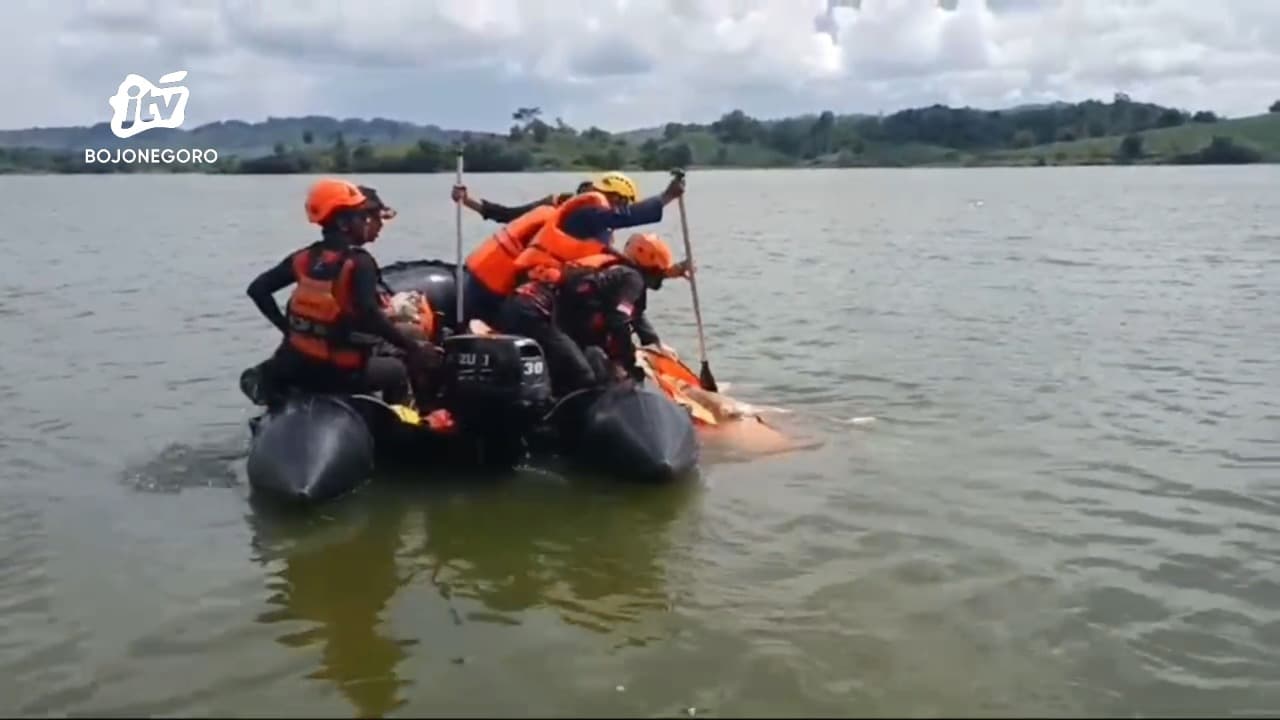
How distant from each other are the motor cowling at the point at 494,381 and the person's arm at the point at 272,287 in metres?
1.23

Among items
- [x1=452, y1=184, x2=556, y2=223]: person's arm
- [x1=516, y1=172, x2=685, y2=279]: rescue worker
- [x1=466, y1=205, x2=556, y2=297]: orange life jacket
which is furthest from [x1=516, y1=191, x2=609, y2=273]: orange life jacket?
[x1=452, y1=184, x2=556, y2=223]: person's arm

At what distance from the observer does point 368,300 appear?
9273 mm

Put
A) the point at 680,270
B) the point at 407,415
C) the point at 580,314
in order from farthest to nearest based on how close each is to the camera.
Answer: the point at 680,270
the point at 580,314
the point at 407,415

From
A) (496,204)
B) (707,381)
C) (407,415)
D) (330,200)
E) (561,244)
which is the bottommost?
(707,381)

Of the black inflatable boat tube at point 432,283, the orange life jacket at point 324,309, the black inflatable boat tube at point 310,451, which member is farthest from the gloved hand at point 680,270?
the black inflatable boat tube at point 310,451

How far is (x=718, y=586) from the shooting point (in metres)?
7.92

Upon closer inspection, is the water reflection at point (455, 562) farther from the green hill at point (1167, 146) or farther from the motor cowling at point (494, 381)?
the green hill at point (1167, 146)

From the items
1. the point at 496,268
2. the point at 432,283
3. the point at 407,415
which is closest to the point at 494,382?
the point at 407,415

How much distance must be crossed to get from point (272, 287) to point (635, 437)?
2820 mm

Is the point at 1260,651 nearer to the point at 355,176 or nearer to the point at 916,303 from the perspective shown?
the point at 916,303

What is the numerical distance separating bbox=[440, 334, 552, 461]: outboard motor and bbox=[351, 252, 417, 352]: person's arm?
64 cm

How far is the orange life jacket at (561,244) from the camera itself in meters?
10.9

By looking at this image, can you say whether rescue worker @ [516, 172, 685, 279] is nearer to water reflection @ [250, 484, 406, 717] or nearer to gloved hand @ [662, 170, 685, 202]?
gloved hand @ [662, 170, 685, 202]

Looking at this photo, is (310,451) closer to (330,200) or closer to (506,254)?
(330,200)
